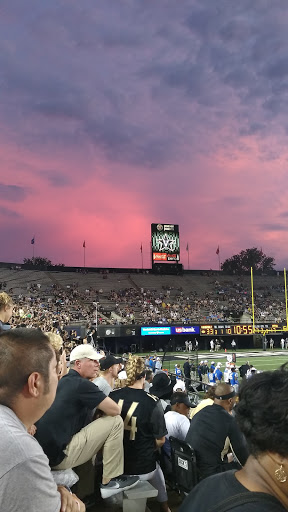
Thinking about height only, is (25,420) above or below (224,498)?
above

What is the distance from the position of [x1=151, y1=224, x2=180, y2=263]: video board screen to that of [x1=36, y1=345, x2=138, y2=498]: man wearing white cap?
49760 millimetres

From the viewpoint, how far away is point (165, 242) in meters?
54.2

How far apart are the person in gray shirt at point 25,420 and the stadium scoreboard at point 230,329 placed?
38578mm

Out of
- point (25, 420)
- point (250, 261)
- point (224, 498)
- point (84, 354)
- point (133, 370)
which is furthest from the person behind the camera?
point (250, 261)

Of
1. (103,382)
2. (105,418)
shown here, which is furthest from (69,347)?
(105,418)

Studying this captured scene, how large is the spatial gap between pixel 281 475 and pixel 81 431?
2.67 m

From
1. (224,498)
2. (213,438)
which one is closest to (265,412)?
(224,498)

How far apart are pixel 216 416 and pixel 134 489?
1.12 meters

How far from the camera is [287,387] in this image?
1.55 metres

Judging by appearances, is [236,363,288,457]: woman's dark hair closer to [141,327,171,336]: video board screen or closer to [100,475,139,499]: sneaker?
[100,475,139,499]: sneaker

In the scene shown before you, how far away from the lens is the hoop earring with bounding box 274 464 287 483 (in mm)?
1452

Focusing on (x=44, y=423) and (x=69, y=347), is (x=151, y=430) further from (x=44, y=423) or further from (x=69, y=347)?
(x=69, y=347)

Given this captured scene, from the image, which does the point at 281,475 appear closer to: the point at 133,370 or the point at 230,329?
the point at 133,370

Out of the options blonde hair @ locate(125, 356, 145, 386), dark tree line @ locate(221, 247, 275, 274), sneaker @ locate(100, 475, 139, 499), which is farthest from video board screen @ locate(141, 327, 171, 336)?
dark tree line @ locate(221, 247, 275, 274)
